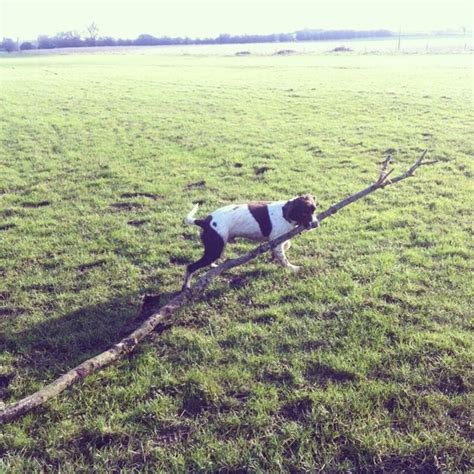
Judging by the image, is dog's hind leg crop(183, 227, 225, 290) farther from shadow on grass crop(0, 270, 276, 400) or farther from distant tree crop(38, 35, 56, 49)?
distant tree crop(38, 35, 56, 49)

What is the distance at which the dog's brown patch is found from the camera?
17.7ft

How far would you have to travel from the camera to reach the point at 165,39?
9362 centimetres

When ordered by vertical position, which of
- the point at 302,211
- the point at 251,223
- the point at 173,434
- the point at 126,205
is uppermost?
the point at 302,211

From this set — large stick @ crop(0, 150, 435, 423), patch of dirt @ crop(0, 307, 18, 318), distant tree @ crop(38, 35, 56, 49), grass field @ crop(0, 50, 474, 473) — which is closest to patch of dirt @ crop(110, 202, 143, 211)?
grass field @ crop(0, 50, 474, 473)

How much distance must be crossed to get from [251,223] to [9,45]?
257 feet

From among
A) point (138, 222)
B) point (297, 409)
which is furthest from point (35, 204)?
point (297, 409)

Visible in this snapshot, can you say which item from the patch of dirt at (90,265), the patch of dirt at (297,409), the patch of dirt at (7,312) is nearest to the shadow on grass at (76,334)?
the patch of dirt at (7,312)

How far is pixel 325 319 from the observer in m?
4.61

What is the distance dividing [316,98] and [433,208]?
12071 millimetres

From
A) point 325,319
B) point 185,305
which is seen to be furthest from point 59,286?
point 325,319

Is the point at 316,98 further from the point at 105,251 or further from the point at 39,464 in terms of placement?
the point at 39,464

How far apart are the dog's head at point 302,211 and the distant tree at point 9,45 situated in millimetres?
75771

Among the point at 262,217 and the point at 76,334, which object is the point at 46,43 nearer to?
the point at 262,217

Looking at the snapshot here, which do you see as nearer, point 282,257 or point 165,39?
point 282,257
